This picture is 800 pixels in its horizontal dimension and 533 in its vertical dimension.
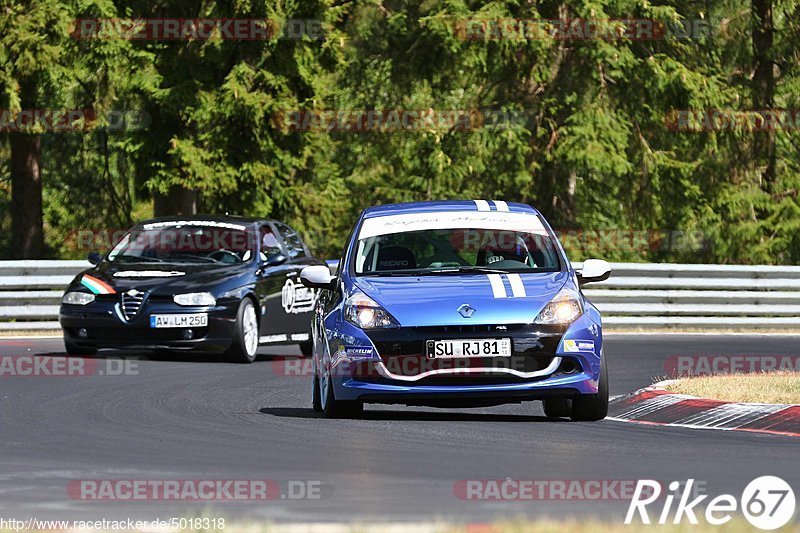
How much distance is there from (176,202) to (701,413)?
2262 cm

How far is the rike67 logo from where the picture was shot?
786cm

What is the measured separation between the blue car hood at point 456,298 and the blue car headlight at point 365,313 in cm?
4

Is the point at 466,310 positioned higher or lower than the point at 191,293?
higher

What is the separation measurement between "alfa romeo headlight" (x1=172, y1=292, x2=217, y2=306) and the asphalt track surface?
9.07 feet

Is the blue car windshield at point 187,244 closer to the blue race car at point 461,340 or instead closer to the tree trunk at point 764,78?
the blue race car at point 461,340

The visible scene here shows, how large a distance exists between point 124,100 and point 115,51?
323 cm

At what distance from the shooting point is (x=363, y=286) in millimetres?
12562

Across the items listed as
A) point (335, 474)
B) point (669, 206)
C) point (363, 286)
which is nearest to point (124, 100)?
point (669, 206)

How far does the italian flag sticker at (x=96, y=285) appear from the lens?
61.5ft

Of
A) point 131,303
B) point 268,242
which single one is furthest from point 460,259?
point 268,242

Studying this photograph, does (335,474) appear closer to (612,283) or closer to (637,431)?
(637,431)

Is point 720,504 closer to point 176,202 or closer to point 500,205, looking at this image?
point 500,205

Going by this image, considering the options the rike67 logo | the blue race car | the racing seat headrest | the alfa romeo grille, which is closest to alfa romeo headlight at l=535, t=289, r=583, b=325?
the blue race car

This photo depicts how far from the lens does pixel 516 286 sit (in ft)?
40.6
